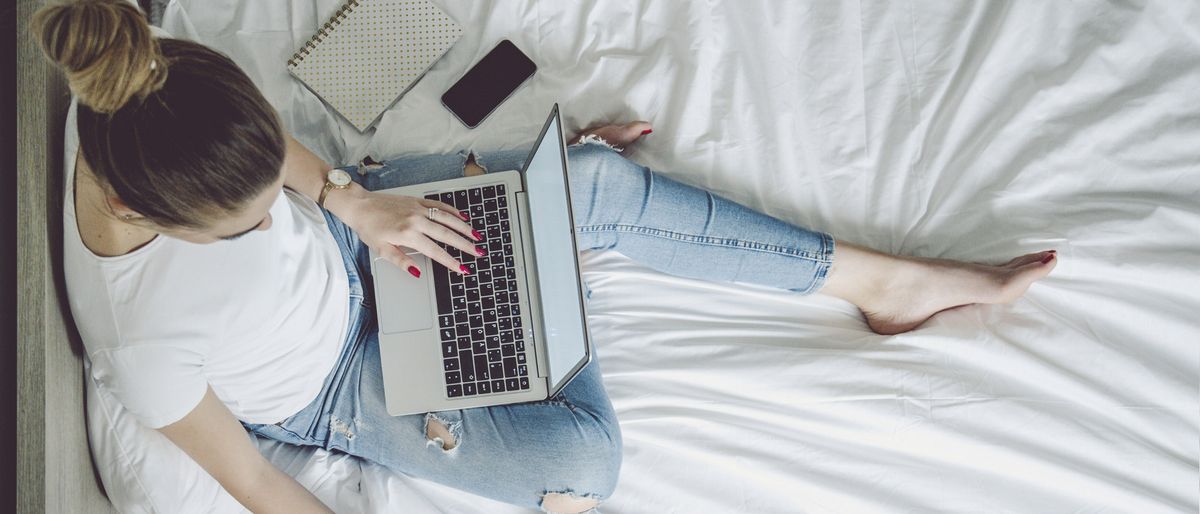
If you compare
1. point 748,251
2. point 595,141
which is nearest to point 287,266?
point 595,141

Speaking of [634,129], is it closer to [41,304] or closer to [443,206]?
[443,206]

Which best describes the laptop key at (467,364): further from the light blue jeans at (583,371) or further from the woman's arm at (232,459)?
the woman's arm at (232,459)

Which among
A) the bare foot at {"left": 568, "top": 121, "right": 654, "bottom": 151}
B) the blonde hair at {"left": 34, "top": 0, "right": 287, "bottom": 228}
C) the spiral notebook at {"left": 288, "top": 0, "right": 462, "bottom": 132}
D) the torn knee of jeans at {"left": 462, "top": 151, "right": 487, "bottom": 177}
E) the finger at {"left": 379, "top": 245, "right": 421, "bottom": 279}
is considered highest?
the blonde hair at {"left": 34, "top": 0, "right": 287, "bottom": 228}

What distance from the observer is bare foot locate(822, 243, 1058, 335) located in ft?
3.62

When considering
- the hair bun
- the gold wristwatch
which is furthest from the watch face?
the hair bun

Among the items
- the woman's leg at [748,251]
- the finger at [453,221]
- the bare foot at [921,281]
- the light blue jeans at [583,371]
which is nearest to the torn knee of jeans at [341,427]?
the light blue jeans at [583,371]

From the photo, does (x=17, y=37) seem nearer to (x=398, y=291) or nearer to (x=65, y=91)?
(x=65, y=91)

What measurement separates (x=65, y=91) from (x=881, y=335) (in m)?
1.15

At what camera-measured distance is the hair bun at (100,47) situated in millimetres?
583

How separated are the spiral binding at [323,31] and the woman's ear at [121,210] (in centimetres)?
60

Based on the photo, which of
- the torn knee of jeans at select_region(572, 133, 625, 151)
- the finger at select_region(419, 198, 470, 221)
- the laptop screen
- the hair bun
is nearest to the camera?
the hair bun

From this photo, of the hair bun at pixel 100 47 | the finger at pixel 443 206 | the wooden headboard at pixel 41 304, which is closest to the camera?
the hair bun at pixel 100 47

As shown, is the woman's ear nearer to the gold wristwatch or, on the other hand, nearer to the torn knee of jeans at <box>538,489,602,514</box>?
the gold wristwatch

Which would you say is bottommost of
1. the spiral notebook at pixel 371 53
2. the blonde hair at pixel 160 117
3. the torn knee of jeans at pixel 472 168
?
the torn knee of jeans at pixel 472 168
